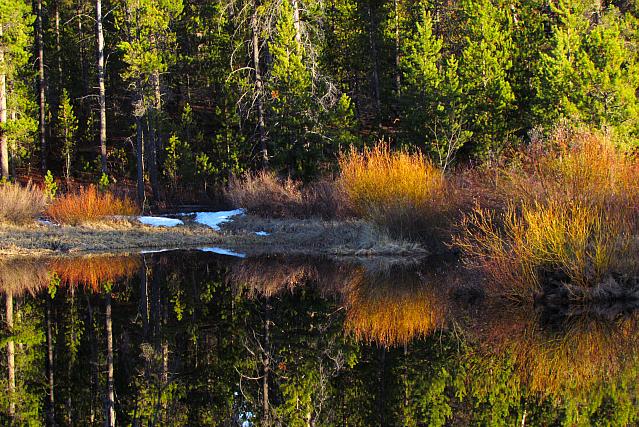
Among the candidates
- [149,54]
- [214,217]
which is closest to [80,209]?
[214,217]

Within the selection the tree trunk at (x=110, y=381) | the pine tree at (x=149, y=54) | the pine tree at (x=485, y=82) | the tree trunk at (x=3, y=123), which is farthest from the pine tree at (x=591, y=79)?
the tree trunk at (x=3, y=123)

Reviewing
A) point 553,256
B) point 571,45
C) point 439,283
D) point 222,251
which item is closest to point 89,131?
point 222,251

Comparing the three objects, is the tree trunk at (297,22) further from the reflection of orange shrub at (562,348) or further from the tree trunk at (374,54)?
the reflection of orange shrub at (562,348)

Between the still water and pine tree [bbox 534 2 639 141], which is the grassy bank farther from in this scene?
pine tree [bbox 534 2 639 141]

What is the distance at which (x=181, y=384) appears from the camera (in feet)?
27.1

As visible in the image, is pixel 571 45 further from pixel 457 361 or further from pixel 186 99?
pixel 186 99

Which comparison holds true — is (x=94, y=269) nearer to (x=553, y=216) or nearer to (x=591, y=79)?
(x=553, y=216)

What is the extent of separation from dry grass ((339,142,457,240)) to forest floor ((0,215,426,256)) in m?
0.58

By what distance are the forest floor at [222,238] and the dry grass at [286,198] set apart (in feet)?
1.56

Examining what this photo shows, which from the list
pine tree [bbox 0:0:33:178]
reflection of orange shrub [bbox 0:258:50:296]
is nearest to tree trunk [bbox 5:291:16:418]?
reflection of orange shrub [bbox 0:258:50:296]

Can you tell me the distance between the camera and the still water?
727cm

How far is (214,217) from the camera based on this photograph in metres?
26.2

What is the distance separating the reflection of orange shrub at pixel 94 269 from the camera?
15.3 meters

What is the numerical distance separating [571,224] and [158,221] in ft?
56.1
